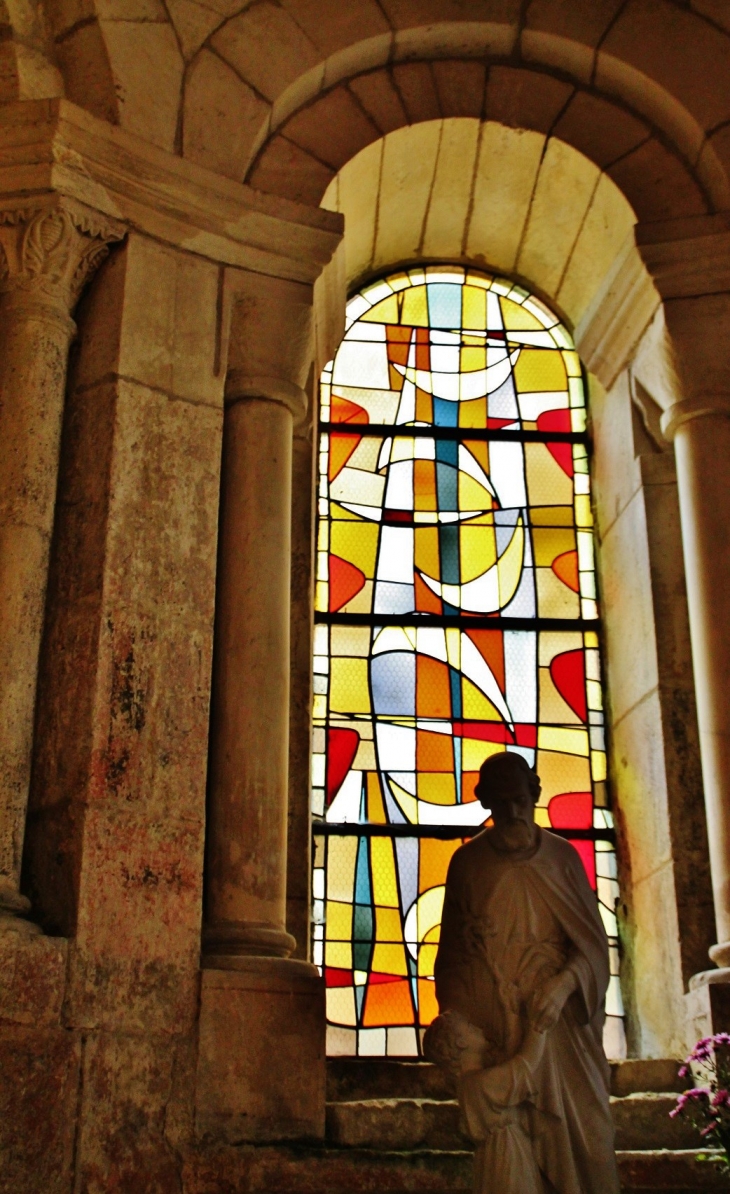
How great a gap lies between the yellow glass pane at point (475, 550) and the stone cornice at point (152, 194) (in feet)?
4.67

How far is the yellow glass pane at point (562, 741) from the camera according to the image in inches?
231

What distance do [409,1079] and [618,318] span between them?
306 centimetres

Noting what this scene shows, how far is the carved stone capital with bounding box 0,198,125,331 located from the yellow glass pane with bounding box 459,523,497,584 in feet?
6.67

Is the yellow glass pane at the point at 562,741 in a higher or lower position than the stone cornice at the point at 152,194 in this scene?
lower

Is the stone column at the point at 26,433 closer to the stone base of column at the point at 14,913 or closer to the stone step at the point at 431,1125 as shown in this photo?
the stone base of column at the point at 14,913

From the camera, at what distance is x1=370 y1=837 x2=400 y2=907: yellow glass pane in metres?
5.50

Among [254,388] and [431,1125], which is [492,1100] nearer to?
[431,1125]

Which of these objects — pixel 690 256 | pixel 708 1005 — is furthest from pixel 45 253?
pixel 708 1005

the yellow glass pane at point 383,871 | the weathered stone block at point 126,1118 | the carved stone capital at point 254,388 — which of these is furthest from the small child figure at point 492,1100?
the carved stone capital at point 254,388

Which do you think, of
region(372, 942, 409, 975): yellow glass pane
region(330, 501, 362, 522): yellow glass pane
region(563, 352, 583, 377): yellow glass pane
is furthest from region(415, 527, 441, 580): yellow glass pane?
region(372, 942, 409, 975): yellow glass pane

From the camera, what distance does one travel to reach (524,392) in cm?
662

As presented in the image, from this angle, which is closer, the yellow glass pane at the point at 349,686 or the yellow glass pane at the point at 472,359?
the yellow glass pane at the point at 349,686

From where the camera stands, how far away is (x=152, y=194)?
5.08 metres

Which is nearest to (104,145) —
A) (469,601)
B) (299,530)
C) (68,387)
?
(68,387)
